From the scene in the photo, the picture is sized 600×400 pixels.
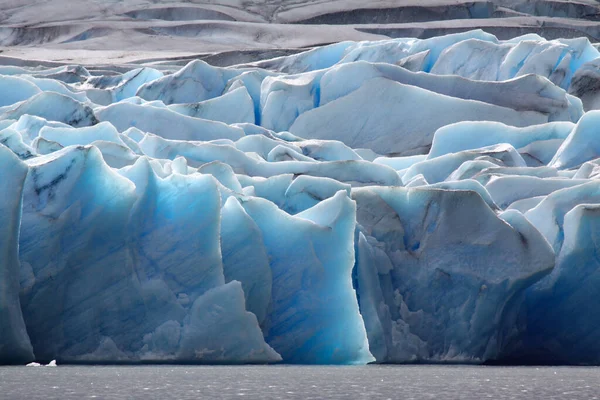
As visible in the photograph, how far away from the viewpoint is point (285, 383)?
12.0ft

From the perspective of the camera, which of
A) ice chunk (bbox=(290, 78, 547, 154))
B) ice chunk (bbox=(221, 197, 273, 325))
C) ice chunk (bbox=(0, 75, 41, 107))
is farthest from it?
ice chunk (bbox=(290, 78, 547, 154))

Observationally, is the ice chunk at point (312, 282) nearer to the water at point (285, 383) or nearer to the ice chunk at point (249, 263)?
the ice chunk at point (249, 263)

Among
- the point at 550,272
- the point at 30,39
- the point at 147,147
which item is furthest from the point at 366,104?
the point at 30,39

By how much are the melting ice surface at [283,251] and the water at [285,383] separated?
1.51 ft

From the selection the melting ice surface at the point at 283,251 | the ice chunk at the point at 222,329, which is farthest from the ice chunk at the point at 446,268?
the ice chunk at the point at 222,329

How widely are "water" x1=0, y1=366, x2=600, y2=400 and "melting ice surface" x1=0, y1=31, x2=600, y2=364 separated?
461mm

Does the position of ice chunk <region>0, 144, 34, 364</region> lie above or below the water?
above

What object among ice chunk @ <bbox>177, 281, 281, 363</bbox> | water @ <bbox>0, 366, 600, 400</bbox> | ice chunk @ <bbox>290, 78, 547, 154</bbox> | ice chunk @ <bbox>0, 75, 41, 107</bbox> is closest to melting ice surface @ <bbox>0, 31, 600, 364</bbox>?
ice chunk @ <bbox>177, 281, 281, 363</bbox>

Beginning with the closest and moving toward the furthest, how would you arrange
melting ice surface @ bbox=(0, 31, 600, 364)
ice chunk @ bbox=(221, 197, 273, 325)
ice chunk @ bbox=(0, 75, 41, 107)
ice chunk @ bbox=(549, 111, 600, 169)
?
1. melting ice surface @ bbox=(0, 31, 600, 364)
2. ice chunk @ bbox=(221, 197, 273, 325)
3. ice chunk @ bbox=(549, 111, 600, 169)
4. ice chunk @ bbox=(0, 75, 41, 107)

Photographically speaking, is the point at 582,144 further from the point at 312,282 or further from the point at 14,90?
the point at 14,90

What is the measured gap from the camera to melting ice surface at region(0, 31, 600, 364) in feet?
16.1

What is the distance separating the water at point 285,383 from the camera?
10.5 feet

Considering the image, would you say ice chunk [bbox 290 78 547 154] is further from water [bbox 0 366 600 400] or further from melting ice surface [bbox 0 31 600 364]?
water [bbox 0 366 600 400]

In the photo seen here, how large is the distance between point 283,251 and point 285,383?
67.7 inches
